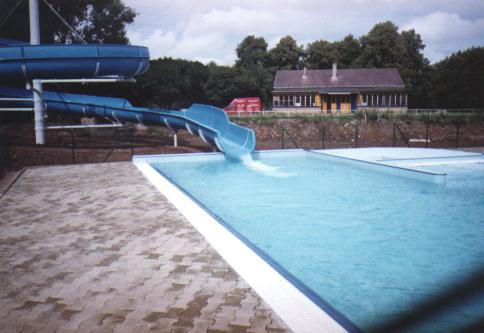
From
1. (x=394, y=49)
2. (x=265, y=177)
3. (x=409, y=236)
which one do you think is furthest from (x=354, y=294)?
(x=394, y=49)

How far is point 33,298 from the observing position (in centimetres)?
409

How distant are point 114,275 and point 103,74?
12.8 metres

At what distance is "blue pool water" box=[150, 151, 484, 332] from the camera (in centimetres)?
534

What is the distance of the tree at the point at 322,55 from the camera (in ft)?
201

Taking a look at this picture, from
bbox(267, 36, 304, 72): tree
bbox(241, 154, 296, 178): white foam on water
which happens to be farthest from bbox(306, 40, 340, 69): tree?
bbox(241, 154, 296, 178): white foam on water

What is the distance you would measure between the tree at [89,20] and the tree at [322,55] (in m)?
30.4

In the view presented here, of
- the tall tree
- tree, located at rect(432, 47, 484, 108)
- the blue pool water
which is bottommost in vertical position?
the blue pool water

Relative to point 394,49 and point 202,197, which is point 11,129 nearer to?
point 202,197

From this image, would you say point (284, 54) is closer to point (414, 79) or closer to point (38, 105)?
point (414, 79)

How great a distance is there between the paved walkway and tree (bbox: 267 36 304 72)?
2320 inches

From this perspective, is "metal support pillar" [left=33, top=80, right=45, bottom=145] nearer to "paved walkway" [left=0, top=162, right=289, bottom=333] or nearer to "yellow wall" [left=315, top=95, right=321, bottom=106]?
"paved walkway" [left=0, top=162, right=289, bottom=333]

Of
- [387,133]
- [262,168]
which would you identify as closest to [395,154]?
[262,168]

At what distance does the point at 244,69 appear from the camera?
5022 cm

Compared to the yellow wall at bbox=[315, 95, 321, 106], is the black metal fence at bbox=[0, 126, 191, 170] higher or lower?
lower
